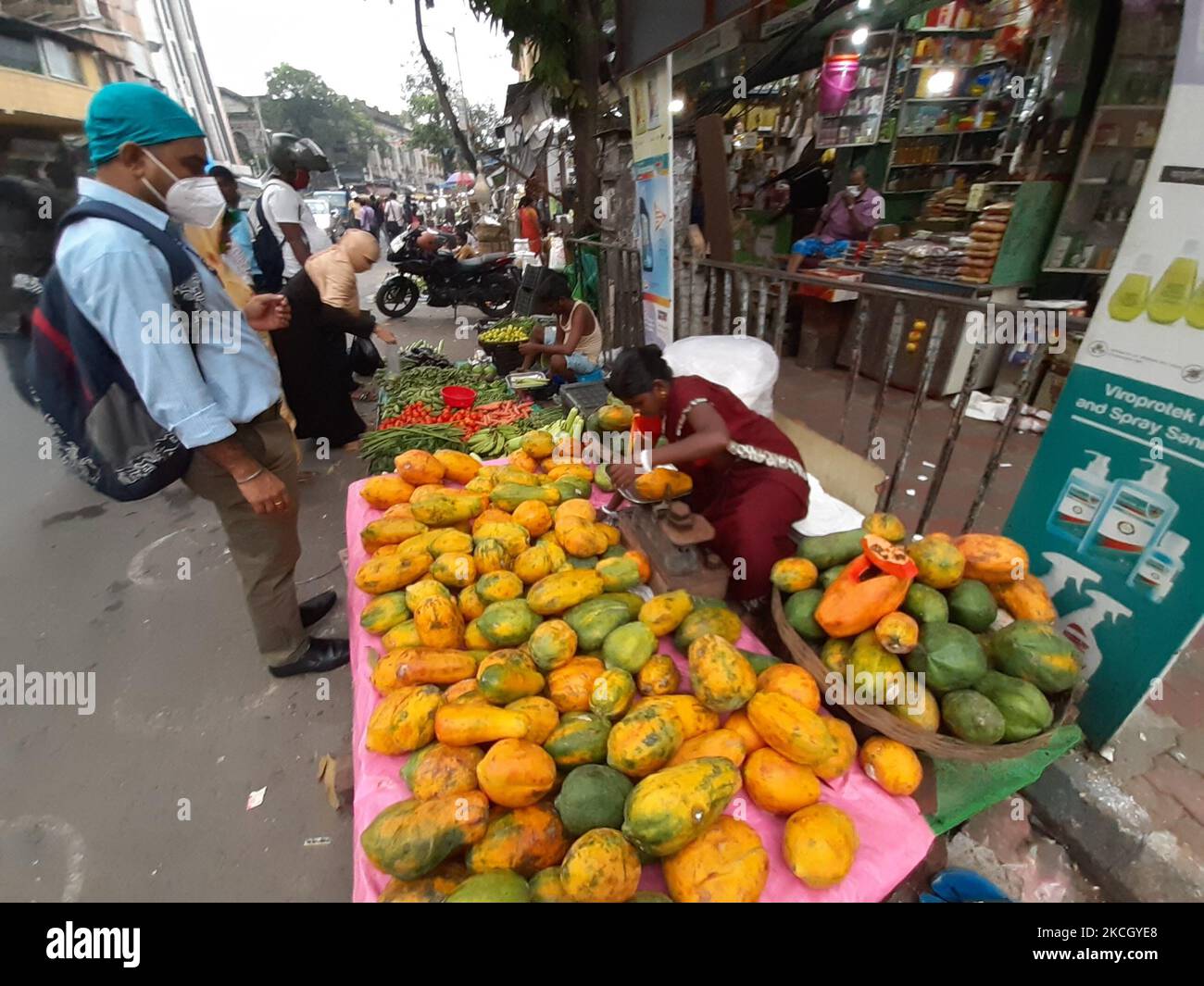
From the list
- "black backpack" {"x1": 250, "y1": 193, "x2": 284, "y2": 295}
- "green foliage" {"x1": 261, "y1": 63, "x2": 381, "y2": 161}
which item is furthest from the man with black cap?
"green foliage" {"x1": 261, "y1": 63, "x2": 381, "y2": 161}

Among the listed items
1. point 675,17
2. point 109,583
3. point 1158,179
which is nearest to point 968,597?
point 1158,179

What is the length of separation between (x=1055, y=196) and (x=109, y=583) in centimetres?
822

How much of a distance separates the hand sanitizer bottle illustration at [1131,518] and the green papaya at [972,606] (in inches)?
22.8

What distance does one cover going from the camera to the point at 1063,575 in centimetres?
218

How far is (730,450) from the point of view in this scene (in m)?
2.52

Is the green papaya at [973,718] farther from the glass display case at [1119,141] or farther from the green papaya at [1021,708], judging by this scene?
the glass display case at [1119,141]

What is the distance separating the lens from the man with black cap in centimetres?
184

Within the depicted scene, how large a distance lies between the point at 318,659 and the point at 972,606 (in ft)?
10.2

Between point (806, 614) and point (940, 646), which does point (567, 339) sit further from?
point (940, 646)

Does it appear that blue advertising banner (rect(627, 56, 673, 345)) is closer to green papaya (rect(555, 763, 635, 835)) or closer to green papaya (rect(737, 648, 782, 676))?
green papaya (rect(737, 648, 782, 676))

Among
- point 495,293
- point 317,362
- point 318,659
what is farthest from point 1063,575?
point 495,293

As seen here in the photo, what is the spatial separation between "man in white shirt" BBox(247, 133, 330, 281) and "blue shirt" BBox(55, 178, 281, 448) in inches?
147

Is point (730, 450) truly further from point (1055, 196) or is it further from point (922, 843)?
point (1055, 196)

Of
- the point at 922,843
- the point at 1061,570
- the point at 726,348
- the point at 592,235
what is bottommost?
the point at 922,843
